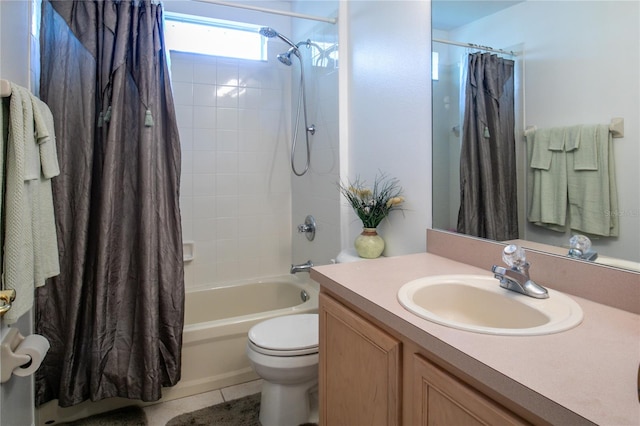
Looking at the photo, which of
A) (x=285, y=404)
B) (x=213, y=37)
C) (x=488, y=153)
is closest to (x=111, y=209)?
(x=285, y=404)

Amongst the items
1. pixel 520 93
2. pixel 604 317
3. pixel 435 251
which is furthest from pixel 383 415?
pixel 520 93

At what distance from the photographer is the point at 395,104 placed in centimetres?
167

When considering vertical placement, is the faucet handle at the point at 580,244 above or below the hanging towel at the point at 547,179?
below

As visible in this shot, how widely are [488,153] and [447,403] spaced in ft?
3.04

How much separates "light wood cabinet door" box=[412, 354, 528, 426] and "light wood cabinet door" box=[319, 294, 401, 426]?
0.25 feet

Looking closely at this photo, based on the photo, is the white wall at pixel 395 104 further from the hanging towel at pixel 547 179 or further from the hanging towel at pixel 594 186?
the hanging towel at pixel 594 186

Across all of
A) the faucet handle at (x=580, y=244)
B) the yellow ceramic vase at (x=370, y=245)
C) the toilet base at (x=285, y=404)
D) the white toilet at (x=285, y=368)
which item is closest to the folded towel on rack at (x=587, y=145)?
the faucet handle at (x=580, y=244)

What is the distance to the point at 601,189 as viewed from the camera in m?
0.96

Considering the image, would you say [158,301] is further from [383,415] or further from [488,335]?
[488,335]

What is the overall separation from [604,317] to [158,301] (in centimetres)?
175

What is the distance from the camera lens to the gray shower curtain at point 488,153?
1.22m

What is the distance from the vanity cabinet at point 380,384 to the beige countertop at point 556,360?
5 cm

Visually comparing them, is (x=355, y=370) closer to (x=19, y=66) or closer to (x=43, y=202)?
(x=43, y=202)

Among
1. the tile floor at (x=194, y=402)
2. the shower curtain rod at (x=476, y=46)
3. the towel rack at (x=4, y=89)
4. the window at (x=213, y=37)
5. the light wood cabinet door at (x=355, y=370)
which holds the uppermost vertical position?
the window at (x=213, y=37)
